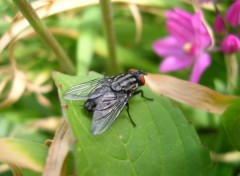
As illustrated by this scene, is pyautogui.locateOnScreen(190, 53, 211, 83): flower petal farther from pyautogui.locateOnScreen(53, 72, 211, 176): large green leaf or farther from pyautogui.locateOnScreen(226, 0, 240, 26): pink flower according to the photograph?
pyautogui.locateOnScreen(53, 72, 211, 176): large green leaf

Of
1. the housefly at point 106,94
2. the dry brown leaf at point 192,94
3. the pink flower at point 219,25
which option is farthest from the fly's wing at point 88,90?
the pink flower at point 219,25

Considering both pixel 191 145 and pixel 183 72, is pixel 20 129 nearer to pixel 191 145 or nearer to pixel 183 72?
pixel 183 72

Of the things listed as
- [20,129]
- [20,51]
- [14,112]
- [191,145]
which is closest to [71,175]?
[191,145]

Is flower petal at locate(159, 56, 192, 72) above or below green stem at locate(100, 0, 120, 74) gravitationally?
below

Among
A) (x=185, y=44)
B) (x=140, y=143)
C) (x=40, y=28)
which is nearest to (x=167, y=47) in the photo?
A: (x=185, y=44)

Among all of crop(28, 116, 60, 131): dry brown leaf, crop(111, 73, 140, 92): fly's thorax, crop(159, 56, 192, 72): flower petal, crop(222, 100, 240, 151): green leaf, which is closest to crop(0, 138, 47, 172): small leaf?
crop(111, 73, 140, 92): fly's thorax

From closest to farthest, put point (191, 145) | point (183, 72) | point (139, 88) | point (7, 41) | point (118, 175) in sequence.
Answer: point (118, 175)
point (191, 145)
point (139, 88)
point (7, 41)
point (183, 72)
